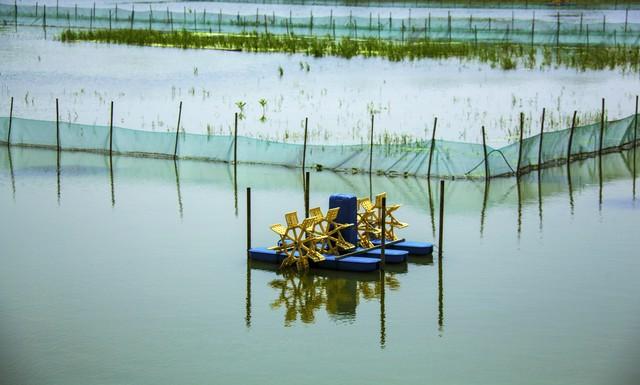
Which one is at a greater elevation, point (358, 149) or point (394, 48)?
point (394, 48)

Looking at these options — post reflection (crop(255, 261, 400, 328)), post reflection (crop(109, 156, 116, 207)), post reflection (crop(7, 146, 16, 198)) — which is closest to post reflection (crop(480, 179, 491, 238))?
post reflection (crop(255, 261, 400, 328))

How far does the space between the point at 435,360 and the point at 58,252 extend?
10.0 meters

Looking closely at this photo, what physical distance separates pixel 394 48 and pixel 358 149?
31588mm

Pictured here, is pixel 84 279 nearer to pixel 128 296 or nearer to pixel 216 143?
pixel 128 296

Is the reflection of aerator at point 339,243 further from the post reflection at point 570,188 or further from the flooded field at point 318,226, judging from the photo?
the post reflection at point 570,188

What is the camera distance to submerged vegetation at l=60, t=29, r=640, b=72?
205 ft

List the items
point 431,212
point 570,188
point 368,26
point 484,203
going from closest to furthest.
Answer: point 431,212, point 484,203, point 570,188, point 368,26

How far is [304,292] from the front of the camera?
24047mm

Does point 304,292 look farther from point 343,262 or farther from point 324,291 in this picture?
point 343,262

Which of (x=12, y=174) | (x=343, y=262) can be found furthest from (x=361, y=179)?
(x=343, y=262)

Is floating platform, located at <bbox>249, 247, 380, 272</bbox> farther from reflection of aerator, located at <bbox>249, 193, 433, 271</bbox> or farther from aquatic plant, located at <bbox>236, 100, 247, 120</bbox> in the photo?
aquatic plant, located at <bbox>236, 100, 247, 120</bbox>

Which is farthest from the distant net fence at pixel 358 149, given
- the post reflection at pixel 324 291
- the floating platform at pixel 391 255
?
the post reflection at pixel 324 291

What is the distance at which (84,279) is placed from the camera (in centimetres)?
2495

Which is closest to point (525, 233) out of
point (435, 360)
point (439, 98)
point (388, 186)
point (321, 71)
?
point (388, 186)
